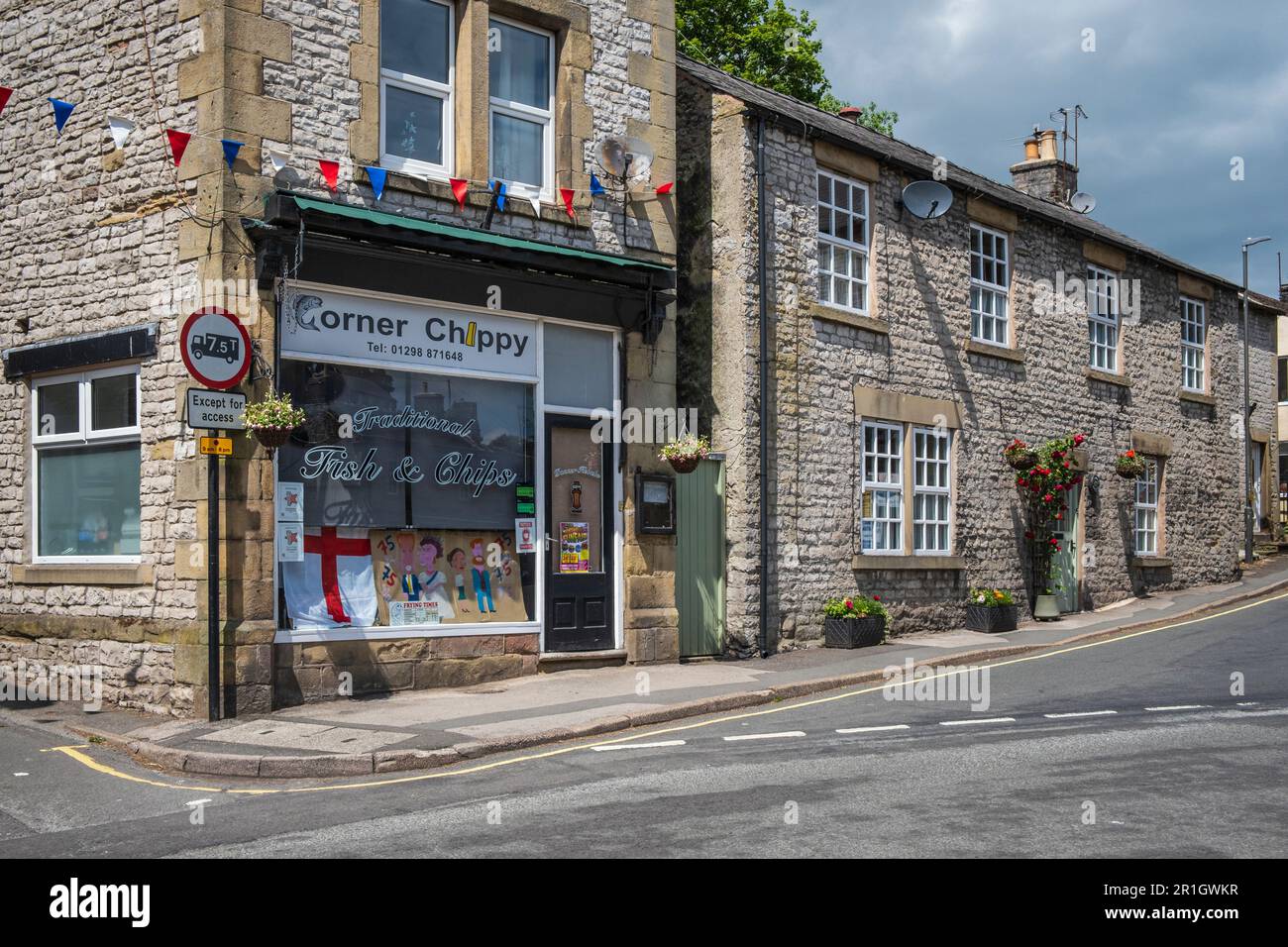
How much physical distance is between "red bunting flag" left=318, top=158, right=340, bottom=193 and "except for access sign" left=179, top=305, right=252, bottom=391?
1637 millimetres

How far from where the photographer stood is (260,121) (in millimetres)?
11555

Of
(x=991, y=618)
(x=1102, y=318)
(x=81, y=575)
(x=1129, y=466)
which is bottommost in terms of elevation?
(x=991, y=618)

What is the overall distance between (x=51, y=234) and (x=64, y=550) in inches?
125

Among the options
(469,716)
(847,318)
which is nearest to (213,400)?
(469,716)

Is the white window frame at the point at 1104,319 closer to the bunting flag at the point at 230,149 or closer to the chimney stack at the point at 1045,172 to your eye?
the chimney stack at the point at 1045,172

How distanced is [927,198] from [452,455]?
8504 millimetres

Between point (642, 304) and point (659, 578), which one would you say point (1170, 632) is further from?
point (642, 304)

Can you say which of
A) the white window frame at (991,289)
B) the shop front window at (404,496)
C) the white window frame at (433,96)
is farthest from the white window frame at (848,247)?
the white window frame at (433,96)

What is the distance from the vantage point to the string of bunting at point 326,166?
36.8 feet

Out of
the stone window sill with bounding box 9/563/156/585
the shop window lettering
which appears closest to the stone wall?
the stone window sill with bounding box 9/563/156/585

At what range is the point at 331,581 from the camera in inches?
474

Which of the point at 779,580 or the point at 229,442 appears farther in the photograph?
the point at 779,580

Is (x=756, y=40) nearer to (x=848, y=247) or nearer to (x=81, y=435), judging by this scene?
(x=848, y=247)
